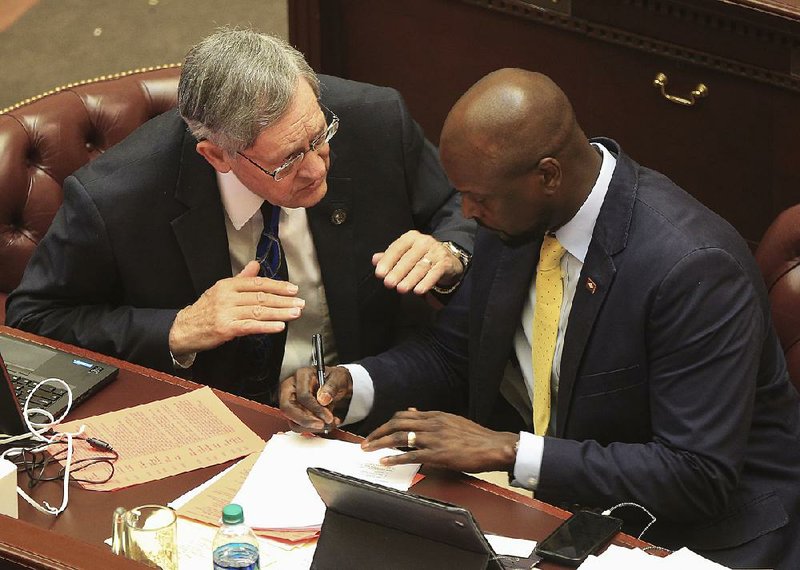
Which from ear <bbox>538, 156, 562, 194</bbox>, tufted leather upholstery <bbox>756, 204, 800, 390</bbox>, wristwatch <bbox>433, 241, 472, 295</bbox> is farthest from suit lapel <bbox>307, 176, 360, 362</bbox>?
tufted leather upholstery <bbox>756, 204, 800, 390</bbox>

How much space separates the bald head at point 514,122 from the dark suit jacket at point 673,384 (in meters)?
0.18

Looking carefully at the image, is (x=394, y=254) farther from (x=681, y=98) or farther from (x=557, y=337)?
(x=681, y=98)

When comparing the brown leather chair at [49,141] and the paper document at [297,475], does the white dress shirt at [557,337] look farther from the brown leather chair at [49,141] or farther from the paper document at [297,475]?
the brown leather chair at [49,141]

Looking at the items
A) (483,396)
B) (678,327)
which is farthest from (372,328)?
(678,327)

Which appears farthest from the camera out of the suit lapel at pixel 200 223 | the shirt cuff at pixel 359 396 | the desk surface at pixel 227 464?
the suit lapel at pixel 200 223

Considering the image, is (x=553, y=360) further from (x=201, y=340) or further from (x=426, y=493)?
(x=201, y=340)

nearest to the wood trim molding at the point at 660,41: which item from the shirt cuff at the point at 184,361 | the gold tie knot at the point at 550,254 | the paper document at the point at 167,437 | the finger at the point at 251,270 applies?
the gold tie knot at the point at 550,254

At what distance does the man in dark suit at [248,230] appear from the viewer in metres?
2.56

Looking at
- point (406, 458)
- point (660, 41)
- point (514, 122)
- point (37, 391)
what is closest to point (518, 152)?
point (514, 122)

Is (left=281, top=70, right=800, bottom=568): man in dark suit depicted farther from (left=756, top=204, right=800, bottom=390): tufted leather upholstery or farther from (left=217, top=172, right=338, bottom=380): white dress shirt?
(left=217, top=172, right=338, bottom=380): white dress shirt

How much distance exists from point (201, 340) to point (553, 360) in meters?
0.69

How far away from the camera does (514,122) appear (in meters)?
2.23

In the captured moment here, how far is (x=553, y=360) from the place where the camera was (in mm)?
2510

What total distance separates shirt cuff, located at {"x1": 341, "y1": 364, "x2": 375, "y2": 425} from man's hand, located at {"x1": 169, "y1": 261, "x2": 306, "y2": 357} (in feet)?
0.55
